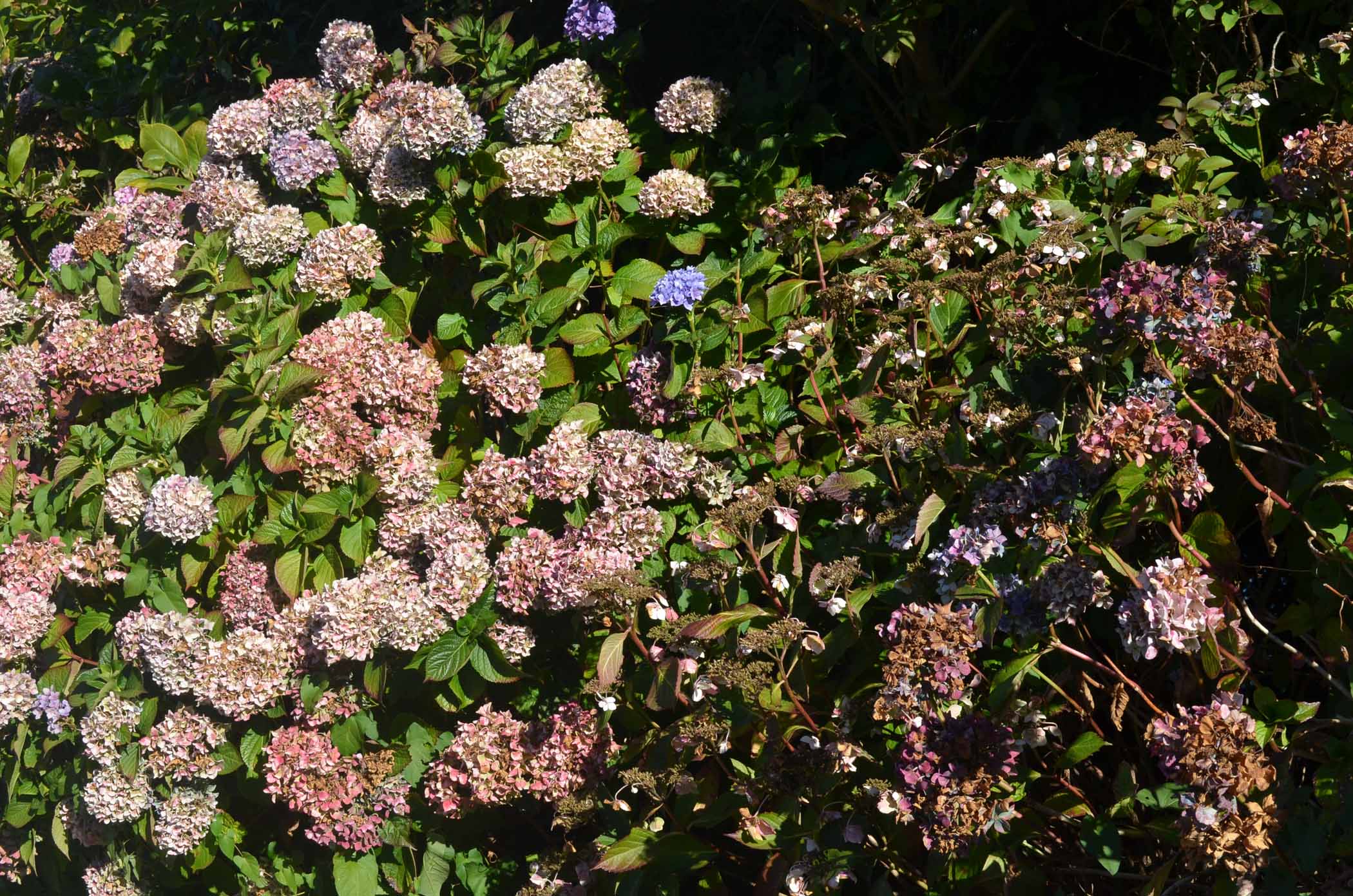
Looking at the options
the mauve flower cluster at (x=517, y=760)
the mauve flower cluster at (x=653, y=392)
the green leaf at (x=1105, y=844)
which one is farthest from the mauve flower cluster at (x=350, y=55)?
the green leaf at (x=1105, y=844)

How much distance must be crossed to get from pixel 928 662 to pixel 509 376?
4.08 feet

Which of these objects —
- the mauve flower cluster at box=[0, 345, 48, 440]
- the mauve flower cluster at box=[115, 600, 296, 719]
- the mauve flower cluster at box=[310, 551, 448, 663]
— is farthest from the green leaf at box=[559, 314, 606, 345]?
the mauve flower cluster at box=[0, 345, 48, 440]

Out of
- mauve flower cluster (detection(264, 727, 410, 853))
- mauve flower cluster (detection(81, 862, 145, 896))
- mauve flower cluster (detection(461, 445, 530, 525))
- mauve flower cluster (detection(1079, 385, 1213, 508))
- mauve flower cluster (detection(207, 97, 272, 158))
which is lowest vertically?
mauve flower cluster (detection(81, 862, 145, 896))

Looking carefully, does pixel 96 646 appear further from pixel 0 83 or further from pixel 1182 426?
pixel 1182 426

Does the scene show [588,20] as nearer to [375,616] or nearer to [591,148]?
[591,148]

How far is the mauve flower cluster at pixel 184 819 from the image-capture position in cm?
301

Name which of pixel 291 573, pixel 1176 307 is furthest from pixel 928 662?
pixel 291 573

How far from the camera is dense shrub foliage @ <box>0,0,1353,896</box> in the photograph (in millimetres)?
1893

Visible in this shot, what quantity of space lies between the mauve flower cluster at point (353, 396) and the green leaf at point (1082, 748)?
1661mm

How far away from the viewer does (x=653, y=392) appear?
2.61m

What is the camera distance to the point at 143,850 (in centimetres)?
326

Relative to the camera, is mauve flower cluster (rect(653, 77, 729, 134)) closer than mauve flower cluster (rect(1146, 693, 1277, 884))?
No

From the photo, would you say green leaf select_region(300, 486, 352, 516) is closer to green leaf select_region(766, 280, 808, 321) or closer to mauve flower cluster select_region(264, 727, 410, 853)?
mauve flower cluster select_region(264, 727, 410, 853)

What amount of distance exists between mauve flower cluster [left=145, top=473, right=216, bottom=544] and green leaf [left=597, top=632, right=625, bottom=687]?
1263 millimetres
